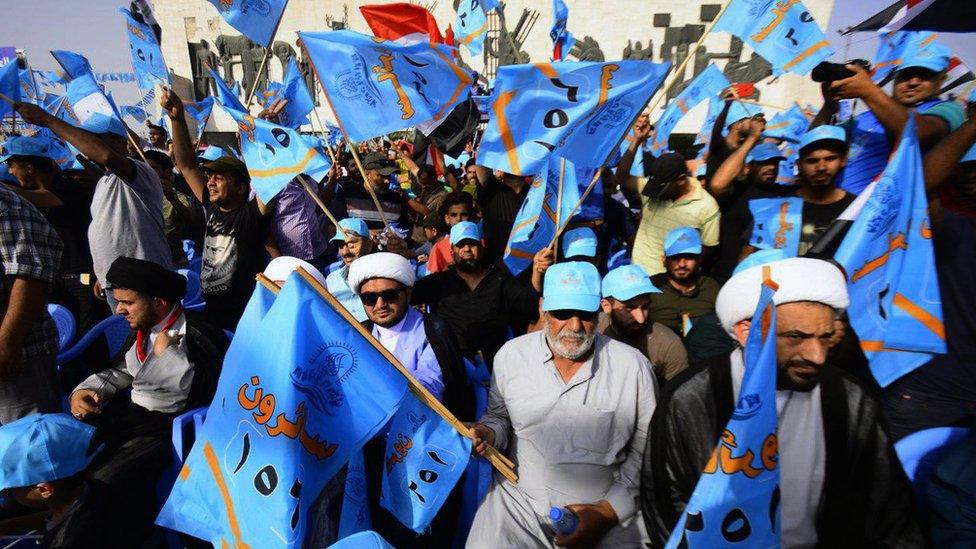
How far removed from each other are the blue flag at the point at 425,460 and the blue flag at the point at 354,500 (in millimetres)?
299

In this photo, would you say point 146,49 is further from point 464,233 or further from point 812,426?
point 812,426

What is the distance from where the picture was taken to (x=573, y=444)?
7.77 ft

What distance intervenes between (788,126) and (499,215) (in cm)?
403

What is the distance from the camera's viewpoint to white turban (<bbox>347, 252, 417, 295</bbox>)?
2781 mm

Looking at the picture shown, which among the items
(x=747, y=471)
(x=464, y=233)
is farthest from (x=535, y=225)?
(x=747, y=471)

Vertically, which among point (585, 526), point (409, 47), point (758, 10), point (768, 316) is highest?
point (758, 10)

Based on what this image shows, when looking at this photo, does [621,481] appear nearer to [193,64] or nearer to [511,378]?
[511,378]

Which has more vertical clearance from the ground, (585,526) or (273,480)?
(273,480)

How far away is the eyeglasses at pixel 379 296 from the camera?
2.78 metres

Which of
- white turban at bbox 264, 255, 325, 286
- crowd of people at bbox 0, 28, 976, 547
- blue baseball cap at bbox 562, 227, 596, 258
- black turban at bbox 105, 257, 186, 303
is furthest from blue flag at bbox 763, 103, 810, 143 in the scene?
black turban at bbox 105, 257, 186, 303

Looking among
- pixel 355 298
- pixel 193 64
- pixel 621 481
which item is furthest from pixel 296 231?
pixel 193 64

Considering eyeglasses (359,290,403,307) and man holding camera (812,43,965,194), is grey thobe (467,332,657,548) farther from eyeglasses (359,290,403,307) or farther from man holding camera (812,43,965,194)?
man holding camera (812,43,965,194)

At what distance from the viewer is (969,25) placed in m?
1.66

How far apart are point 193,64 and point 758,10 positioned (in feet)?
118
